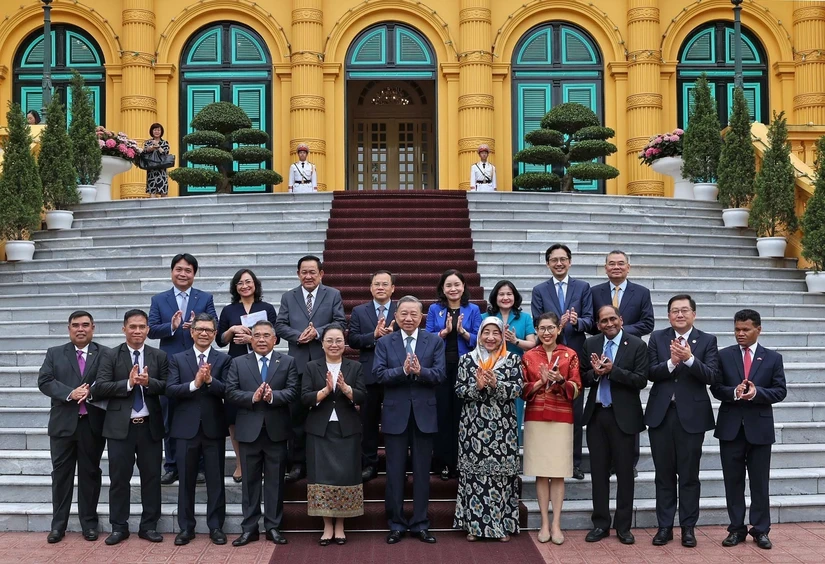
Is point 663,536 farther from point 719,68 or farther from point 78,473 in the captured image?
point 719,68

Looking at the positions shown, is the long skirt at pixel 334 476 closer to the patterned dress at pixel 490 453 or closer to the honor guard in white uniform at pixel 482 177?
the patterned dress at pixel 490 453

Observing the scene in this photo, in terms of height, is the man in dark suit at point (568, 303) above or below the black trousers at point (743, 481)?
above

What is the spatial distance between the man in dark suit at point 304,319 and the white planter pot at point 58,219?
669 cm

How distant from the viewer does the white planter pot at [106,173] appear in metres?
16.2

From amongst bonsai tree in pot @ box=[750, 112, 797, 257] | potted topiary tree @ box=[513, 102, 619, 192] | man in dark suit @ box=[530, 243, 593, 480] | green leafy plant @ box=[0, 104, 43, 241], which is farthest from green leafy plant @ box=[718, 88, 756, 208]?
green leafy plant @ box=[0, 104, 43, 241]

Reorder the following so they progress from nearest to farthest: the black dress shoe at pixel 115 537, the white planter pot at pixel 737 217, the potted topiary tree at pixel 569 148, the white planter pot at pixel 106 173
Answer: the black dress shoe at pixel 115 537, the white planter pot at pixel 737 217, the white planter pot at pixel 106 173, the potted topiary tree at pixel 569 148

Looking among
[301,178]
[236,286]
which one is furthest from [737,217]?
[236,286]

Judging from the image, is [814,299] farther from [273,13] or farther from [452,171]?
[273,13]

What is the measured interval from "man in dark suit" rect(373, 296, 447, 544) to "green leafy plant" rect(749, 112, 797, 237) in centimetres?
684

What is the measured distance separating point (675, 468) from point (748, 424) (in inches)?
25.6

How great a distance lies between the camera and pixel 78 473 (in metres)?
7.96

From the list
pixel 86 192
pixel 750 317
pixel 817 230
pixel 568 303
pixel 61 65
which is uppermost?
pixel 61 65

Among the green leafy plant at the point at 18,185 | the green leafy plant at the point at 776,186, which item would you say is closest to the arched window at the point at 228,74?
the green leafy plant at the point at 18,185

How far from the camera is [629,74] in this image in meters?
21.2
